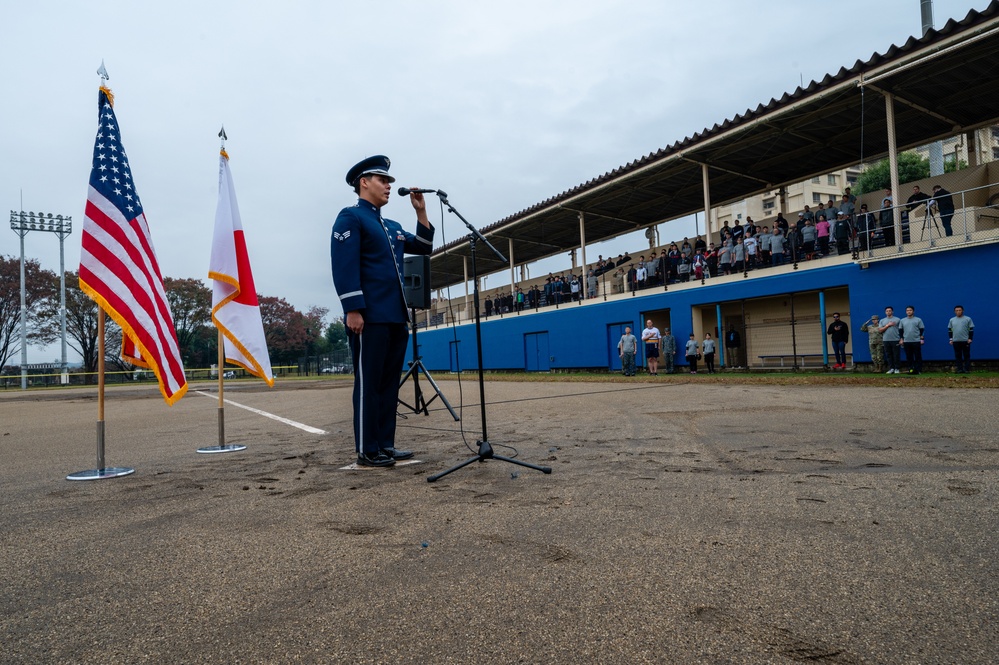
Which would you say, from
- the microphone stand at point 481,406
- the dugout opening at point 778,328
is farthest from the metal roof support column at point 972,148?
the microphone stand at point 481,406

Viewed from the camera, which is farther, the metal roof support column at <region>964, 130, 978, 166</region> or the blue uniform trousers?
the metal roof support column at <region>964, 130, 978, 166</region>

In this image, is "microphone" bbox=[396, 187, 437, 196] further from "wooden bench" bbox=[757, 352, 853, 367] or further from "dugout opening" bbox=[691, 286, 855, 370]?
"wooden bench" bbox=[757, 352, 853, 367]

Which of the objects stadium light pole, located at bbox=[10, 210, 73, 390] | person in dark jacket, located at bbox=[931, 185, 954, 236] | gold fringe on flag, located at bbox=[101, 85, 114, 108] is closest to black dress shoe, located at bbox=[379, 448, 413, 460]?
gold fringe on flag, located at bbox=[101, 85, 114, 108]

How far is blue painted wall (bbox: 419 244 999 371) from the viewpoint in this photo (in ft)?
38.3

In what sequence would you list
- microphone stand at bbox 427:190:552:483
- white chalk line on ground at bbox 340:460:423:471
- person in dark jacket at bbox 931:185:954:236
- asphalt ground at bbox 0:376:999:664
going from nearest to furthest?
asphalt ground at bbox 0:376:999:664 < microphone stand at bbox 427:190:552:483 < white chalk line on ground at bbox 340:460:423:471 < person in dark jacket at bbox 931:185:954:236

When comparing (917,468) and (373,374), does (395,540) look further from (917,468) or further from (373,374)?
(917,468)

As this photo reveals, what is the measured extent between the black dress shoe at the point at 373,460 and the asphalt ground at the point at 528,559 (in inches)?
6.3

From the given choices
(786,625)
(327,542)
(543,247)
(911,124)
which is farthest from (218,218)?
(543,247)

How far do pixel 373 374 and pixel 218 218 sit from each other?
234cm

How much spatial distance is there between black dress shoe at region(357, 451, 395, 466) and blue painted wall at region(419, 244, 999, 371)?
38.5ft

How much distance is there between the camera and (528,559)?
6.02 ft

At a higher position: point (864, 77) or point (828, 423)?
point (864, 77)

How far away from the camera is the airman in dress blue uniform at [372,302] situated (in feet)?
11.8

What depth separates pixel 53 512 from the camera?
271cm
